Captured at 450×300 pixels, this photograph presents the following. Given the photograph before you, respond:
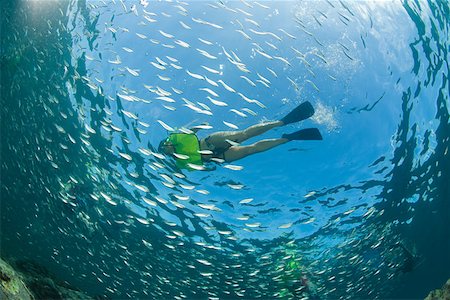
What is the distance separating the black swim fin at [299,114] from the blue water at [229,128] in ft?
5.11

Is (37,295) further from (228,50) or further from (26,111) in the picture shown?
(228,50)

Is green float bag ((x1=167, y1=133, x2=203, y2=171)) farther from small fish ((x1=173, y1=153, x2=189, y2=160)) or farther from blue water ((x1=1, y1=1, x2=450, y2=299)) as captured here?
blue water ((x1=1, y1=1, x2=450, y2=299))

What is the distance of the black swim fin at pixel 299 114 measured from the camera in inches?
303

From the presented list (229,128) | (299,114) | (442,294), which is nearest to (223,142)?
(299,114)

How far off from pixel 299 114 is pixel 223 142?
2095 millimetres

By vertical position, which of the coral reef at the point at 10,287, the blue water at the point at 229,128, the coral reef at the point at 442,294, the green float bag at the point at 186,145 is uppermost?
the blue water at the point at 229,128

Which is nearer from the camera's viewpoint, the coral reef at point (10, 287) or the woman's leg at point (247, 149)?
the coral reef at point (10, 287)

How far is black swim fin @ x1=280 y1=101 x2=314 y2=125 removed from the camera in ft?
25.2

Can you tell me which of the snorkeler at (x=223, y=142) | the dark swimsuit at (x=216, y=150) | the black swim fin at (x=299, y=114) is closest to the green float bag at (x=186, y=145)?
the snorkeler at (x=223, y=142)

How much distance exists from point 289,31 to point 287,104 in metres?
2.25

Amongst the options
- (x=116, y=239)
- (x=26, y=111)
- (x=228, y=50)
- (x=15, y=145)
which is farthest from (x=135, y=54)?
(x=116, y=239)

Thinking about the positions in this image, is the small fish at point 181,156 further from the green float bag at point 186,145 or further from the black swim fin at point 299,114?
the black swim fin at point 299,114

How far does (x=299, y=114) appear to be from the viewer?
25.3 feet

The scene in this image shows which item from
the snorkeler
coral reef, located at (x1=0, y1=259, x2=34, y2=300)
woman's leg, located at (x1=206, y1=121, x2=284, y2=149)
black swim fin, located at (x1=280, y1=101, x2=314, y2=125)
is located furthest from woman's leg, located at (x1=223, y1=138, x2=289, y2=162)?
coral reef, located at (x1=0, y1=259, x2=34, y2=300)
